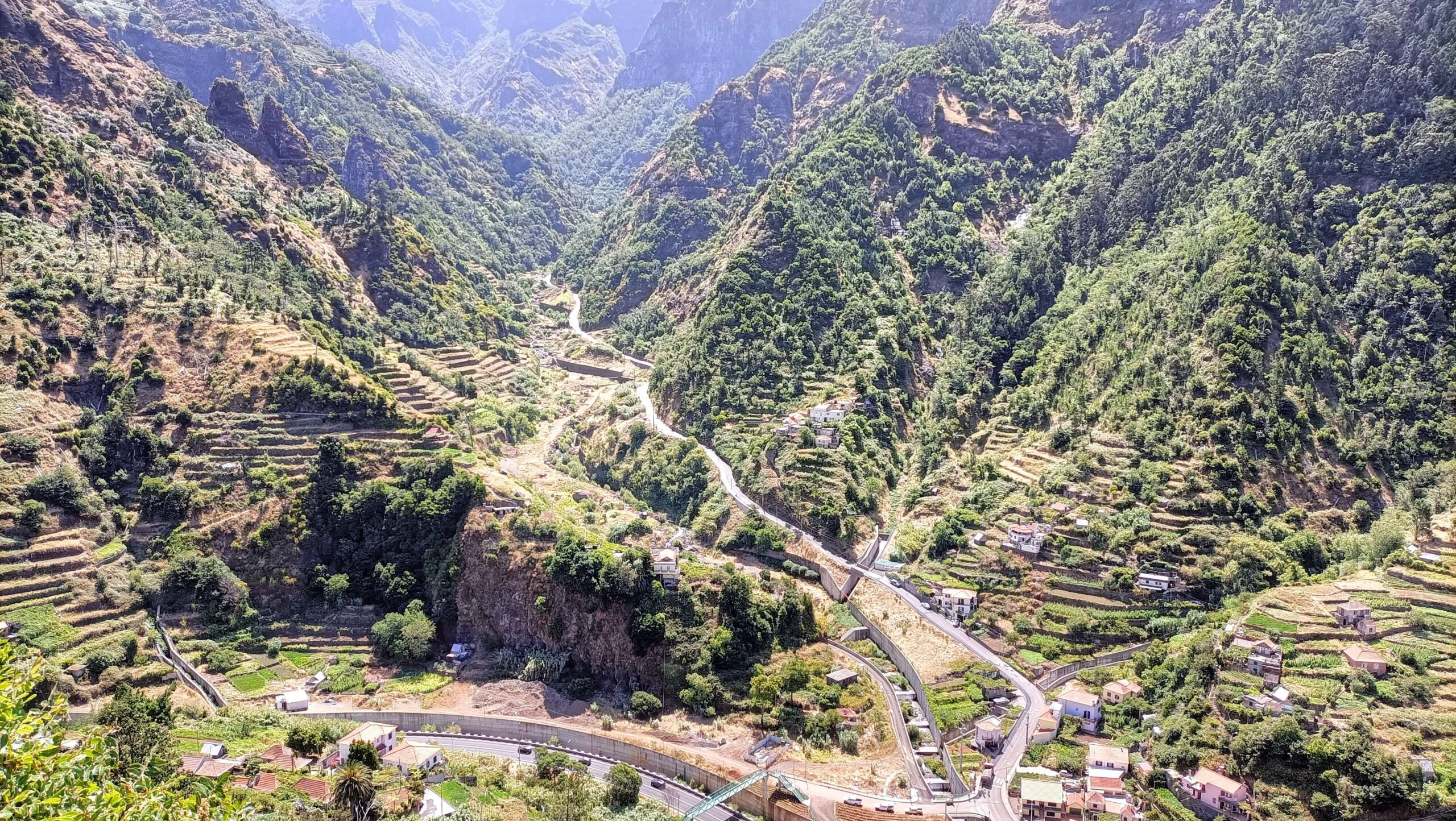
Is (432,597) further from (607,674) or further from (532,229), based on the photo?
(532,229)

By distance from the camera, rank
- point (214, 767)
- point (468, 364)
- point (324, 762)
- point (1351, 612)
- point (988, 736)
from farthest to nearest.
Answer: point (468, 364) < point (988, 736) < point (1351, 612) < point (324, 762) < point (214, 767)

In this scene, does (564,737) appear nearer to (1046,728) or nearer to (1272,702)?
(1046,728)

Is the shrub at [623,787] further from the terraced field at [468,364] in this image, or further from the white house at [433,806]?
the terraced field at [468,364]

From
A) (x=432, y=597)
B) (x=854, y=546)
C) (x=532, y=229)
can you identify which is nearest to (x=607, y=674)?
(x=432, y=597)

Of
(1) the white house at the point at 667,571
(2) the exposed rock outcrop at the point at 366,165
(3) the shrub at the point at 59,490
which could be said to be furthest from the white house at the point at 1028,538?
(2) the exposed rock outcrop at the point at 366,165

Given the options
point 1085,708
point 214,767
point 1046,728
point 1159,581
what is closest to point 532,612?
point 214,767

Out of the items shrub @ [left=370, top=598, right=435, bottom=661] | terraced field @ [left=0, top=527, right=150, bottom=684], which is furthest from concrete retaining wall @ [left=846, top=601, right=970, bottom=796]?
terraced field @ [left=0, top=527, right=150, bottom=684]
